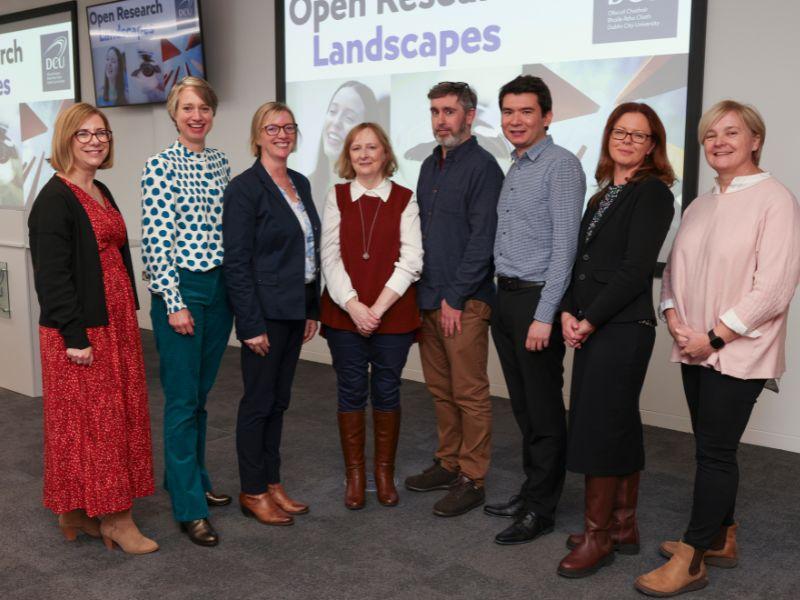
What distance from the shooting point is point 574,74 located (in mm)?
4379

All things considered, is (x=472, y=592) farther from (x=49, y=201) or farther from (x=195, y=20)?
(x=195, y=20)

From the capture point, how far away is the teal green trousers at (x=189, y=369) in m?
2.74

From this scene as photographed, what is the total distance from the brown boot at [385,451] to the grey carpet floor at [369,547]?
0.06 metres

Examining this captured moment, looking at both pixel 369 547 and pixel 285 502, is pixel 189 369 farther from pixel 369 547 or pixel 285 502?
pixel 369 547

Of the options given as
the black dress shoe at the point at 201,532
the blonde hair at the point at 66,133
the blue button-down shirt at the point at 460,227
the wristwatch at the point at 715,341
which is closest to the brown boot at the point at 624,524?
the wristwatch at the point at 715,341

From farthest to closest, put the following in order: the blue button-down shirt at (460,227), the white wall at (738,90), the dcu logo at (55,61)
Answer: the dcu logo at (55,61) → the white wall at (738,90) → the blue button-down shirt at (460,227)

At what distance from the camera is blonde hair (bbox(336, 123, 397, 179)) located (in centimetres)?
297

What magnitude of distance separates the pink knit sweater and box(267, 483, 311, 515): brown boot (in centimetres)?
148

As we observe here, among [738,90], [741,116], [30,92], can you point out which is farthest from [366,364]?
[30,92]

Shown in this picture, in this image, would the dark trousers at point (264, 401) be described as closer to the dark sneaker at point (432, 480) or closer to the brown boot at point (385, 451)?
the brown boot at point (385, 451)

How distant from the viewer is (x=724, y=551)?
268 centimetres

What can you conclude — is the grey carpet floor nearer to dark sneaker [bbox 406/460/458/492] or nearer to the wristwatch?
dark sneaker [bbox 406/460/458/492]

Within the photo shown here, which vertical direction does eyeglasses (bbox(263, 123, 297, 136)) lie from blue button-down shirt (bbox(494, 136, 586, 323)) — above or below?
above

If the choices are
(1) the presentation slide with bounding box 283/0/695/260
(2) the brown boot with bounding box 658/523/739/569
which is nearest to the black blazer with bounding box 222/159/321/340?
(2) the brown boot with bounding box 658/523/739/569
